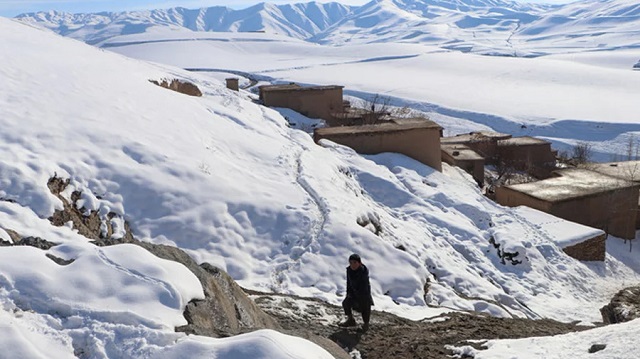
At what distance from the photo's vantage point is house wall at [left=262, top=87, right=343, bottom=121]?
1023 inches

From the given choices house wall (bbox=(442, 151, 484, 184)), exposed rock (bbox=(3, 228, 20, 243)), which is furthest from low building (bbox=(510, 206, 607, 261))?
exposed rock (bbox=(3, 228, 20, 243))

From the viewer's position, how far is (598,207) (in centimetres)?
1744

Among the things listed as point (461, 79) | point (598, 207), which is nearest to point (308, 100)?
point (598, 207)

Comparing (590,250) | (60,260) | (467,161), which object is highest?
(60,260)

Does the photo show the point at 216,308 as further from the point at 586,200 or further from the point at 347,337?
the point at 586,200

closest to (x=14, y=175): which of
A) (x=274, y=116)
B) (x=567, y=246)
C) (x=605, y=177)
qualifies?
(x=274, y=116)

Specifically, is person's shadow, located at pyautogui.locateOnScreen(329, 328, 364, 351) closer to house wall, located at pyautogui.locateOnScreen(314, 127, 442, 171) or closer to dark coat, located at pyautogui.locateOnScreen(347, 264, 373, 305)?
dark coat, located at pyautogui.locateOnScreen(347, 264, 373, 305)

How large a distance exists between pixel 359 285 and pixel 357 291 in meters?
0.10

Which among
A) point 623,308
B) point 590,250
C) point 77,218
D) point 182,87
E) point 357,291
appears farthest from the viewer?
point 182,87

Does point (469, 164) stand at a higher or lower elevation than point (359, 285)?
lower

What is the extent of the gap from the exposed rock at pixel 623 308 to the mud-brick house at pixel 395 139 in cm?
780

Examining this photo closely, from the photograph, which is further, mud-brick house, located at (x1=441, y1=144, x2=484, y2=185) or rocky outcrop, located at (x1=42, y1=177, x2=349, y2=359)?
mud-brick house, located at (x1=441, y1=144, x2=484, y2=185)

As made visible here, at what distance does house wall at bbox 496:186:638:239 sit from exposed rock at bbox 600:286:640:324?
6165mm

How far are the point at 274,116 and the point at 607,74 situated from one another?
64.0 m
